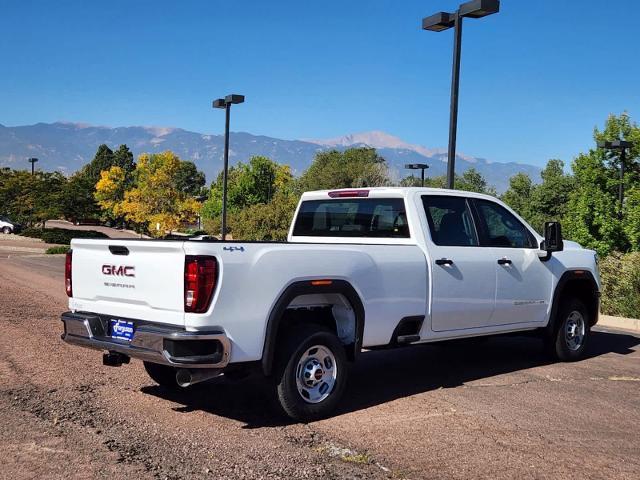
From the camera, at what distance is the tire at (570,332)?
8477mm

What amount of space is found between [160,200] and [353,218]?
42744 millimetres

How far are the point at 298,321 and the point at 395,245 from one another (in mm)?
1309

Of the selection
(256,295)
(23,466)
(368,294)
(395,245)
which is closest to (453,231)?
(395,245)

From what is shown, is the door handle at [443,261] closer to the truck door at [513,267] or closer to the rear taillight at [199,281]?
the truck door at [513,267]

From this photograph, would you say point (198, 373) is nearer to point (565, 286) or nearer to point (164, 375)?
point (164, 375)

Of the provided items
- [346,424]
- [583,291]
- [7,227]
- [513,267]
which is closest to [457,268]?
[513,267]

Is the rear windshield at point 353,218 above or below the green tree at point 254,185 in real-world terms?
below

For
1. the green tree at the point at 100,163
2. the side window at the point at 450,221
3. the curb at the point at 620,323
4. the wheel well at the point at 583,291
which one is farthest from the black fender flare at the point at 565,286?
the green tree at the point at 100,163

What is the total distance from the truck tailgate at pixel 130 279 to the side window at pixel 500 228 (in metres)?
3.61

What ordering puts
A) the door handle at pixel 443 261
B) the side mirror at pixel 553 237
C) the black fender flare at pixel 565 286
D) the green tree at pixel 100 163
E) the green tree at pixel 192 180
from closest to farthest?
the door handle at pixel 443 261 < the side mirror at pixel 553 237 < the black fender flare at pixel 565 286 < the green tree at pixel 100 163 < the green tree at pixel 192 180

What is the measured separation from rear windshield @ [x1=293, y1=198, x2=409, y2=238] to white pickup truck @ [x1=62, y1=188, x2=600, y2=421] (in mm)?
13

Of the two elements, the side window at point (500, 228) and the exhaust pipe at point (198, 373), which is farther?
the side window at point (500, 228)

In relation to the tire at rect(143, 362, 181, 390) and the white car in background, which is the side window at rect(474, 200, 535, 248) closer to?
the tire at rect(143, 362, 181, 390)

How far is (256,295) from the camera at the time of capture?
5324 mm
